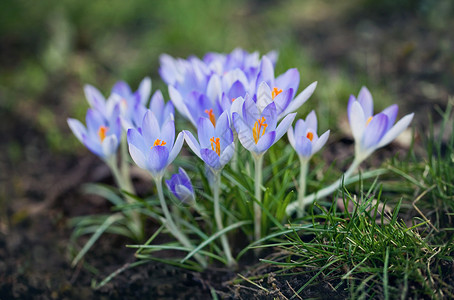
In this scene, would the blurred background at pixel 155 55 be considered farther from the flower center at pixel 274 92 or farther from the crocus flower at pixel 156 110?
the crocus flower at pixel 156 110

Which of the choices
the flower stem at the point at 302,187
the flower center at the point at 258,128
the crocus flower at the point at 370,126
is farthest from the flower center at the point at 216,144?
the crocus flower at the point at 370,126

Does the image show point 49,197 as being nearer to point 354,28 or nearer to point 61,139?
point 61,139

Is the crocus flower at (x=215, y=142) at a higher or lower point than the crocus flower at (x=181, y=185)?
higher

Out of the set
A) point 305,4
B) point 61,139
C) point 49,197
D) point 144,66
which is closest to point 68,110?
point 61,139

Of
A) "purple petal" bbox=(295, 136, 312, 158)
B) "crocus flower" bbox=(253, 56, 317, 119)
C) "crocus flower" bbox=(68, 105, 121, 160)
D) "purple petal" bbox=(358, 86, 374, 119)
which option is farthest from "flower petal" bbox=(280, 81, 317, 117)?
"crocus flower" bbox=(68, 105, 121, 160)

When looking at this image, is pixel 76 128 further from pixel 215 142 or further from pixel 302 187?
pixel 302 187

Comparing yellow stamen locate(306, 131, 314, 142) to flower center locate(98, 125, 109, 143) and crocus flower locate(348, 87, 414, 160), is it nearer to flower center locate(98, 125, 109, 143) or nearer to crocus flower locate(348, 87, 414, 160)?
crocus flower locate(348, 87, 414, 160)

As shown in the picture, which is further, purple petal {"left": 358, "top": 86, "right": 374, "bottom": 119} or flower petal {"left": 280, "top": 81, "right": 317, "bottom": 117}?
purple petal {"left": 358, "top": 86, "right": 374, "bottom": 119}

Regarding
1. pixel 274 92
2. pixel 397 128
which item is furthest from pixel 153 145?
pixel 397 128
